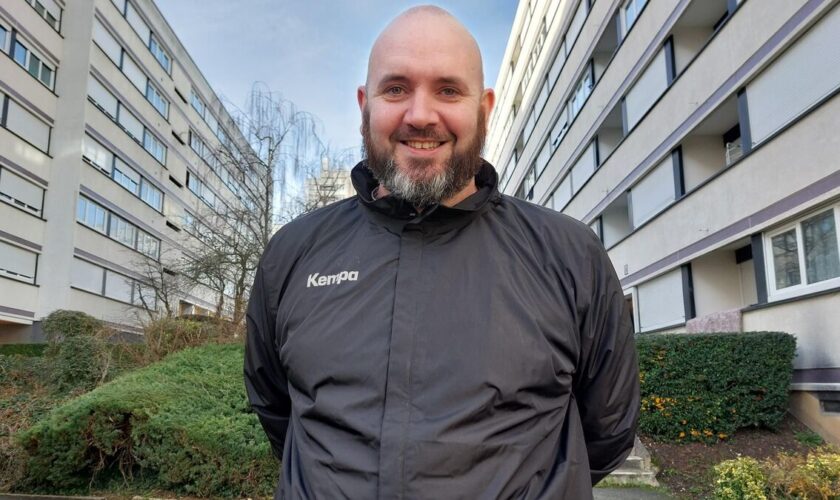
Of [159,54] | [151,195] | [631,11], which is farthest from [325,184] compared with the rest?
[159,54]

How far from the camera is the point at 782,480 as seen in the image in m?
5.61

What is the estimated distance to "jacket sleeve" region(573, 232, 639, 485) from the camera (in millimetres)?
1732

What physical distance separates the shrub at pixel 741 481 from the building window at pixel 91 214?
29132mm

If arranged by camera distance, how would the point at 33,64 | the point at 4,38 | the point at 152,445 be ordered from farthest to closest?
1. the point at 33,64
2. the point at 4,38
3. the point at 152,445

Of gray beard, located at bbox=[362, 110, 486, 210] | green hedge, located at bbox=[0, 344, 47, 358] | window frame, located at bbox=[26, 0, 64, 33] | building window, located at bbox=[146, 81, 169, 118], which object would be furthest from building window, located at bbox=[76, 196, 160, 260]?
gray beard, located at bbox=[362, 110, 486, 210]

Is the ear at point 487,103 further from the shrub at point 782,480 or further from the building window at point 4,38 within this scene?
the building window at point 4,38

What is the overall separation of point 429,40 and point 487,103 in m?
0.28

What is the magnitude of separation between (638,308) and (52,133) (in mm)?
26179

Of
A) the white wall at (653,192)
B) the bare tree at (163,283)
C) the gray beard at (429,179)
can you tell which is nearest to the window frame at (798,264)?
the white wall at (653,192)

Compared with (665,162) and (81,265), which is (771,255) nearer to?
(665,162)

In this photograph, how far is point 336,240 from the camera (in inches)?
72.2

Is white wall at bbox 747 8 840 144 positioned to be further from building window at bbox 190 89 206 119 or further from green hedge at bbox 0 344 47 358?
building window at bbox 190 89 206 119

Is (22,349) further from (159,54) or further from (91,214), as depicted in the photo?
(159,54)

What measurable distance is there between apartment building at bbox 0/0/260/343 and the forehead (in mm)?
18531
